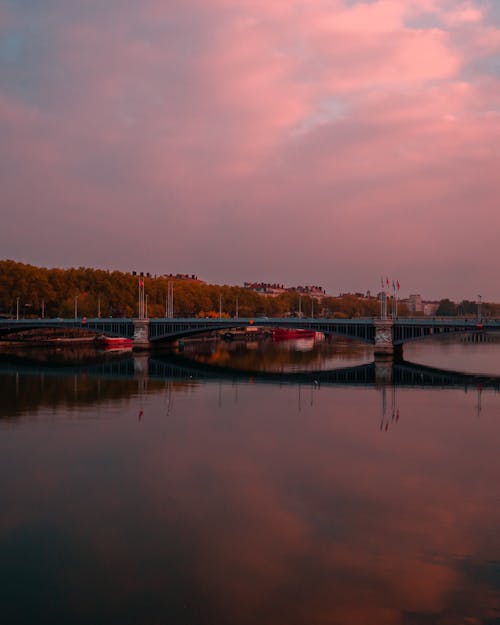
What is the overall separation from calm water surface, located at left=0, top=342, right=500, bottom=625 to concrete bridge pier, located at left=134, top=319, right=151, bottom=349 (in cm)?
4826

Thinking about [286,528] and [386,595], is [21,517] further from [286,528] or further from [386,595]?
[386,595]

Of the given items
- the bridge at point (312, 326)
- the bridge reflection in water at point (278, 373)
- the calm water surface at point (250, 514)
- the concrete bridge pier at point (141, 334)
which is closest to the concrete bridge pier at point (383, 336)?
the bridge at point (312, 326)

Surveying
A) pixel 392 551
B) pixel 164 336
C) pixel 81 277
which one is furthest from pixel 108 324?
pixel 392 551

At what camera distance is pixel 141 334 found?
93.7m

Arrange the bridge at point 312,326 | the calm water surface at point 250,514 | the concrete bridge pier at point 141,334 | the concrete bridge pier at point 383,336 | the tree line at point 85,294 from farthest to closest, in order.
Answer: the tree line at point 85,294 < the concrete bridge pier at point 141,334 < the concrete bridge pier at point 383,336 < the bridge at point 312,326 < the calm water surface at point 250,514

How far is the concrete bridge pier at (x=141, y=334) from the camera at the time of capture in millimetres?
93000

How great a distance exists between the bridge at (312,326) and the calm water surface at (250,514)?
118 ft

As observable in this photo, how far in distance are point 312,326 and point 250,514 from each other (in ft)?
213

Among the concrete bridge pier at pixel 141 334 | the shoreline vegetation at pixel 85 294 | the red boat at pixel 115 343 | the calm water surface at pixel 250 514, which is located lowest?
the calm water surface at pixel 250 514

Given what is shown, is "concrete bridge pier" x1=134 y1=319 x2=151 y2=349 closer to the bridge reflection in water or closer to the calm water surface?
the bridge reflection in water

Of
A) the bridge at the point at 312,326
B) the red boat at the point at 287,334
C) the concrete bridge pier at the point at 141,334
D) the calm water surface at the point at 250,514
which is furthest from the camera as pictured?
the red boat at the point at 287,334

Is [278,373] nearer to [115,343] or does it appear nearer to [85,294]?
[115,343]

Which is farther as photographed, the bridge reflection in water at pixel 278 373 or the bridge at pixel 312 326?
the bridge at pixel 312 326

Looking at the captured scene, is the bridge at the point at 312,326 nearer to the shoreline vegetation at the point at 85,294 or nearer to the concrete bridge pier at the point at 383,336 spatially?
the concrete bridge pier at the point at 383,336
